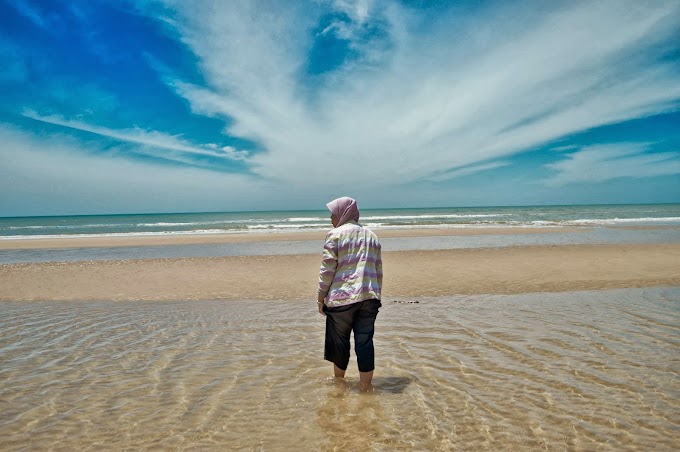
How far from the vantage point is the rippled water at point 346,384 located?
3479 millimetres

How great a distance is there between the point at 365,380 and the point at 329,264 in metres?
1.36

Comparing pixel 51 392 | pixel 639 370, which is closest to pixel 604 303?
pixel 639 370

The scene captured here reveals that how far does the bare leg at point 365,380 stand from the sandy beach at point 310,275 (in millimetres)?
5343

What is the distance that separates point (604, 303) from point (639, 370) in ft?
13.5

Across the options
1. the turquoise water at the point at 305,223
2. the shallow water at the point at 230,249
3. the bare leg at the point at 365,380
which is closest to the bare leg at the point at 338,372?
the bare leg at the point at 365,380

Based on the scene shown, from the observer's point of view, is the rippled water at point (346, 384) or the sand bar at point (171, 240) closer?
the rippled water at point (346, 384)

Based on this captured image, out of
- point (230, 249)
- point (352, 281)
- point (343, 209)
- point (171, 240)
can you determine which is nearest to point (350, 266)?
point (352, 281)

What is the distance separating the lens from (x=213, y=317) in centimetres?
793

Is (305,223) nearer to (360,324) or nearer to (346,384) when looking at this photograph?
(346,384)

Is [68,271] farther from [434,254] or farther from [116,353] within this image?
[434,254]

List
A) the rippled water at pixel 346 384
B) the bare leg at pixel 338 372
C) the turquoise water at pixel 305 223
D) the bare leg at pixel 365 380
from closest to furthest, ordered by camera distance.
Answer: the rippled water at pixel 346 384
the bare leg at pixel 365 380
the bare leg at pixel 338 372
the turquoise water at pixel 305 223

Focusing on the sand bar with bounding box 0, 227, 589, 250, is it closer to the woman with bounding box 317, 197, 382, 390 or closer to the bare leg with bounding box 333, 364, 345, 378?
the bare leg with bounding box 333, 364, 345, 378

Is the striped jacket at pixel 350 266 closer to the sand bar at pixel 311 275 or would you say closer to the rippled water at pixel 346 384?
the rippled water at pixel 346 384

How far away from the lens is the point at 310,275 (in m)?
13.0
